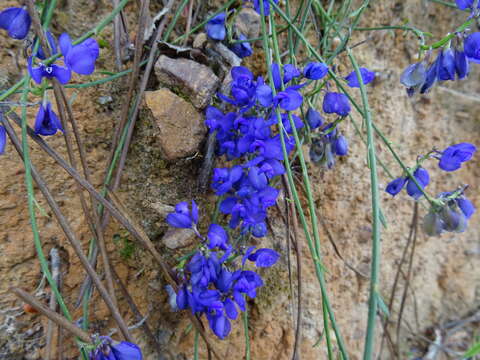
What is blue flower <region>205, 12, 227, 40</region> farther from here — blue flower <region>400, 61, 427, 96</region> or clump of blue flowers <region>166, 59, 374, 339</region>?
blue flower <region>400, 61, 427, 96</region>

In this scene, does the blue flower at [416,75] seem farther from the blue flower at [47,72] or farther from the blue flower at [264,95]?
the blue flower at [47,72]

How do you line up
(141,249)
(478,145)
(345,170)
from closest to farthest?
1. (141,249)
2. (345,170)
3. (478,145)

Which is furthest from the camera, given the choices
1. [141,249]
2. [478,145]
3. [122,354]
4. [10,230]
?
[478,145]

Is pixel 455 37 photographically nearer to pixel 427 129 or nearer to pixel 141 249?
pixel 427 129

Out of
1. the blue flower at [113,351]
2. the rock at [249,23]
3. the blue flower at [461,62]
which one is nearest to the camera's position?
the blue flower at [113,351]

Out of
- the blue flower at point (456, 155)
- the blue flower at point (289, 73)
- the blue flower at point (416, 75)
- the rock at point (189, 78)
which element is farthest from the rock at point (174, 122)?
the blue flower at point (456, 155)

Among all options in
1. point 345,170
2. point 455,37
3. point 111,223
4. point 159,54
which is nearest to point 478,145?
point 345,170
